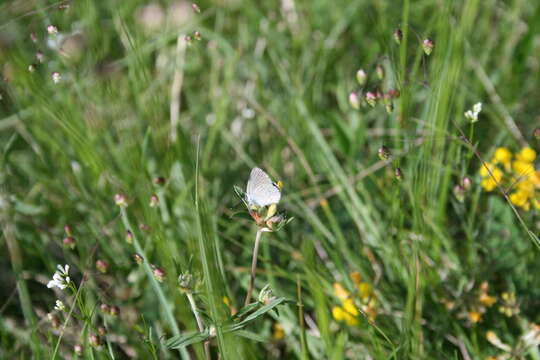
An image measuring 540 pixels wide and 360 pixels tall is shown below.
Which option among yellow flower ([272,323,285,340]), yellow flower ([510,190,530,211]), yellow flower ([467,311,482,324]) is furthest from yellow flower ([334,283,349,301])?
yellow flower ([510,190,530,211])

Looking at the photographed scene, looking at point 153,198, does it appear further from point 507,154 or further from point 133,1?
point 133,1


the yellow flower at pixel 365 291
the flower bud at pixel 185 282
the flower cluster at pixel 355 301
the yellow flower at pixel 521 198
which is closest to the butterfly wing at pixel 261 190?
the flower bud at pixel 185 282

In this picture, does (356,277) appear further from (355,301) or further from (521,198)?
(521,198)

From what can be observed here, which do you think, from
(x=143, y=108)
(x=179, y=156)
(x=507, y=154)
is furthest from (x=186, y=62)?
(x=507, y=154)

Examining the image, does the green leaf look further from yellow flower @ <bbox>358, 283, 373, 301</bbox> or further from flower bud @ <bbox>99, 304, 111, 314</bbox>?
yellow flower @ <bbox>358, 283, 373, 301</bbox>

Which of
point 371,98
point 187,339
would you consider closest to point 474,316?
point 371,98
